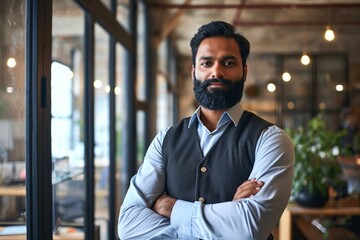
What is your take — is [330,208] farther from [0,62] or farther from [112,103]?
[0,62]

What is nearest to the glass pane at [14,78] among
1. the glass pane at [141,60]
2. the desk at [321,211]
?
the desk at [321,211]

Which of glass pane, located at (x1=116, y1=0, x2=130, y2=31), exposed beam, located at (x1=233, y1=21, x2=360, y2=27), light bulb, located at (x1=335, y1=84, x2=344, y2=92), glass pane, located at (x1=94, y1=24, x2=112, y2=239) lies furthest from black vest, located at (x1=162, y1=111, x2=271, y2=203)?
light bulb, located at (x1=335, y1=84, x2=344, y2=92)

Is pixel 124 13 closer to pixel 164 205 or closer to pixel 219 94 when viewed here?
pixel 219 94

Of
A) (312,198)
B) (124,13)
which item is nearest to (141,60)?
(124,13)

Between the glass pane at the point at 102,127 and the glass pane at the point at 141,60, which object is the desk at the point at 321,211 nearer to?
the glass pane at the point at 102,127

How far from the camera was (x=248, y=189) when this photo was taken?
140 centimetres

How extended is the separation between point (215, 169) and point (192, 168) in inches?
3.4

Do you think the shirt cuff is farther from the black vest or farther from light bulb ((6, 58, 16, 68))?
light bulb ((6, 58, 16, 68))

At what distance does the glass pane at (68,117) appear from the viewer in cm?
284

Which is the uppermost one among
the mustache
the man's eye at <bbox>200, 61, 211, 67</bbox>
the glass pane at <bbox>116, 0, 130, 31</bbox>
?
the glass pane at <bbox>116, 0, 130, 31</bbox>

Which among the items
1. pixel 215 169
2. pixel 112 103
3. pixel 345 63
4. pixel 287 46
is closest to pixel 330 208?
pixel 112 103

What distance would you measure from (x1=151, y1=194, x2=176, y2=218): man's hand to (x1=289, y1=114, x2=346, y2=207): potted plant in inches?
88.6

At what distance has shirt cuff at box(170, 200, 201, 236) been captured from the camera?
4.68ft

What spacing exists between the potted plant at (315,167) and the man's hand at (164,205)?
7.38ft
